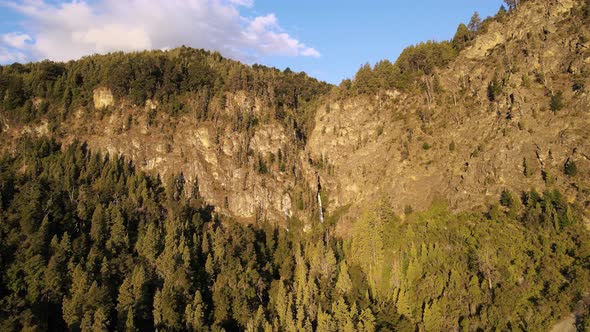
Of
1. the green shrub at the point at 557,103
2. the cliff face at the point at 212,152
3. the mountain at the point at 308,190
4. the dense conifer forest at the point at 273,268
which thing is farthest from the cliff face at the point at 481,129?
the cliff face at the point at 212,152

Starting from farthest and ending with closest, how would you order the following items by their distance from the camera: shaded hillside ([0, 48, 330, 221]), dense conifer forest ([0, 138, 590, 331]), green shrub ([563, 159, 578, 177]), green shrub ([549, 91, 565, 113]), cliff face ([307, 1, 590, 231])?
shaded hillside ([0, 48, 330, 221]), green shrub ([549, 91, 565, 113]), cliff face ([307, 1, 590, 231]), green shrub ([563, 159, 578, 177]), dense conifer forest ([0, 138, 590, 331])

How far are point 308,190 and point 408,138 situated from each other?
111 ft

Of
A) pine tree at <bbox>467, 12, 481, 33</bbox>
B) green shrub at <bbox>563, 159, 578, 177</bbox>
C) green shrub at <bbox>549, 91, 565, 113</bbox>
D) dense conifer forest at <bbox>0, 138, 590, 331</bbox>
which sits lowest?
dense conifer forest at <bbox>0, 138, 590, 331</bbox>

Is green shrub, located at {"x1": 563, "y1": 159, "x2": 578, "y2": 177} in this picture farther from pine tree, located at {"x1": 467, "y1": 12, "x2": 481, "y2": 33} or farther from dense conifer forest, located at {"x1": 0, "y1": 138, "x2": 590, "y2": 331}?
pine tree, located at {"x1": 467, "y1": 12, "x2": 481, "y2": 33}

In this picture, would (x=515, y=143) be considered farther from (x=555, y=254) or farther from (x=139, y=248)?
(x=139, y=248)

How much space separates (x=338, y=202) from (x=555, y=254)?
5973 cm

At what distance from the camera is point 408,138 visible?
118 m

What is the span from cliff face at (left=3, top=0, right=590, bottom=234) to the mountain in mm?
504

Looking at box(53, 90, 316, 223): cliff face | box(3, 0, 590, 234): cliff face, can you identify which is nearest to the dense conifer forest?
box(3, 0, 590, 234): cliff face

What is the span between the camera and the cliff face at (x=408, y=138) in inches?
3760

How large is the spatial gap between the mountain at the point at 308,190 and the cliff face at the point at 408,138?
0.50 m

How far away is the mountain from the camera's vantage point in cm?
8206

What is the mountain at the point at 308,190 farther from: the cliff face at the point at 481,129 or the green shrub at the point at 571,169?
the green shrub at the point at 571,169

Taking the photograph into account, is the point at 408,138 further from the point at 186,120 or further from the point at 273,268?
the point at 186,120
